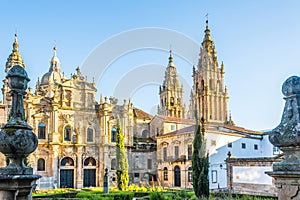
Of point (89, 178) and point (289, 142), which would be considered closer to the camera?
point (289, 142)

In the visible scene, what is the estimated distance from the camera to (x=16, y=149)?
180 inches

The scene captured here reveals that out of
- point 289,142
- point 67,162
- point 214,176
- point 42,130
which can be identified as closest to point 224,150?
point 214,176

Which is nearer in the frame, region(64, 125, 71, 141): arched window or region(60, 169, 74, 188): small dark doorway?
region(60, 169, 74, 188): small dark doorway

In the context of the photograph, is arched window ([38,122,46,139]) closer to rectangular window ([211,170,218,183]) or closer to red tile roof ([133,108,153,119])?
red tile roof ([133,108,153,119])

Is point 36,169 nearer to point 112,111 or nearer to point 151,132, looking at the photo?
point 112,111

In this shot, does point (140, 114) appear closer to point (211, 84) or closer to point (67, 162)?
point (67, 162)

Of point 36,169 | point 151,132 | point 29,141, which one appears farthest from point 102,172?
point 29,141

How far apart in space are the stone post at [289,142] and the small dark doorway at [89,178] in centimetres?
3860

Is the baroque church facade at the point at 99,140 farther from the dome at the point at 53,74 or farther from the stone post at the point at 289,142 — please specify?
the stone post at the point at 289,142

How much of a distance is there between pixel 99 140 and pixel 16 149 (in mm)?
38247

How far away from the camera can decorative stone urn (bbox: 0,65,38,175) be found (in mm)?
4531

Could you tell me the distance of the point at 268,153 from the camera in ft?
131

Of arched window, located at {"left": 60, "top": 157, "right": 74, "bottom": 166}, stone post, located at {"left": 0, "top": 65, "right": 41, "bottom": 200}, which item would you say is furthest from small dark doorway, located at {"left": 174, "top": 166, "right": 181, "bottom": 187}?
stone post, located at {"left": 0, "top": 65, "right": 41, "bottom": 200}

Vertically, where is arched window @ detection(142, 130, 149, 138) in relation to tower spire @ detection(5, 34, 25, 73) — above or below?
below
